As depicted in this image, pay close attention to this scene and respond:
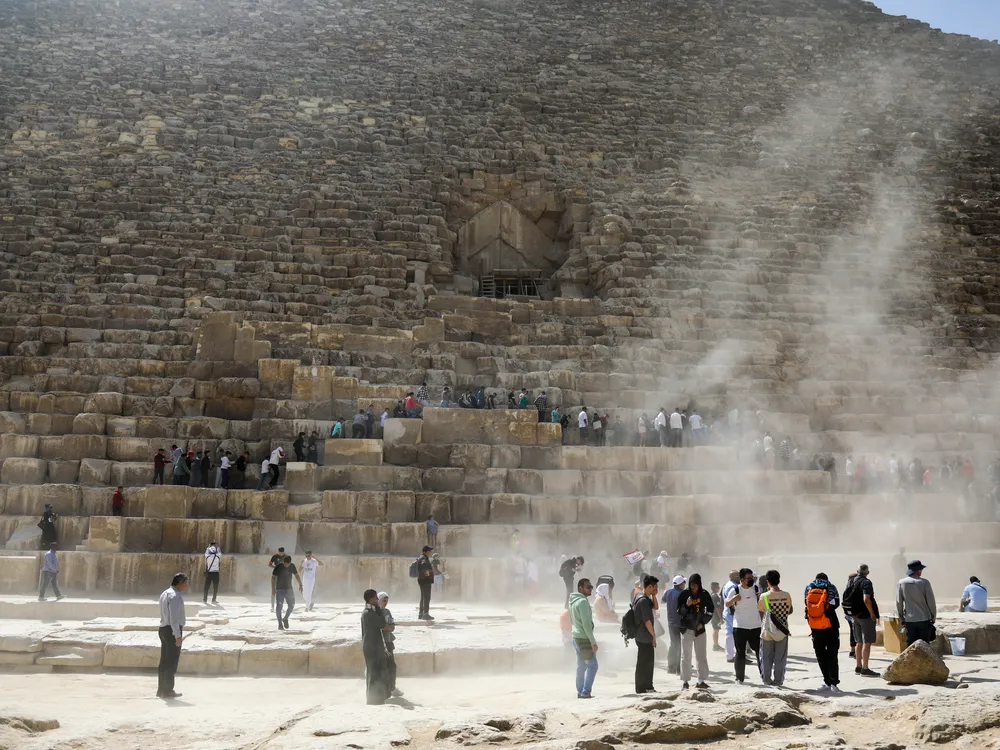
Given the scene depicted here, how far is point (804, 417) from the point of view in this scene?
15.7m

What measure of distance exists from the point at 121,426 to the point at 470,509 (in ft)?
17.6

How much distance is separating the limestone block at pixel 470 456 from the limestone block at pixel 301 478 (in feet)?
6.57

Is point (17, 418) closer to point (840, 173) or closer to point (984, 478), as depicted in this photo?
point (984, 478)

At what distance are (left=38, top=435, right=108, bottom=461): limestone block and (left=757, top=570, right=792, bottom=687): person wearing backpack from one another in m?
9.94

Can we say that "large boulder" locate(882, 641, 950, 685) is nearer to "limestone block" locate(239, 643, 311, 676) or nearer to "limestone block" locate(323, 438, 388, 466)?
"limestone block" locate(239, 643, 311, 676)

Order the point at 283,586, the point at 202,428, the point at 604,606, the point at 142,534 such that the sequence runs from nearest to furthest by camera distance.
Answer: the point at 604,606, the point at 283,586, the point at 142,534, the point at 202,428

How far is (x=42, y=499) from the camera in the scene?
40.8 feet

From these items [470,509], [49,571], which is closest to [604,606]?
[470,509]

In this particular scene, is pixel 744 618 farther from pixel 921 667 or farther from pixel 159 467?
pixel 159 467

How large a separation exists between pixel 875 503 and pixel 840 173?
12.9 m

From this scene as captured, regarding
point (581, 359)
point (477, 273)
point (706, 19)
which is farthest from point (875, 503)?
point (706, 19)

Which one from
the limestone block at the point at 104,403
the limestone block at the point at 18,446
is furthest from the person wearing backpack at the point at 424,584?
the limestone block at the point at 18,446

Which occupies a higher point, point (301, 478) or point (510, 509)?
point (301, 478)

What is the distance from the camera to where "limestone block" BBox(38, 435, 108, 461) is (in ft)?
43.3
